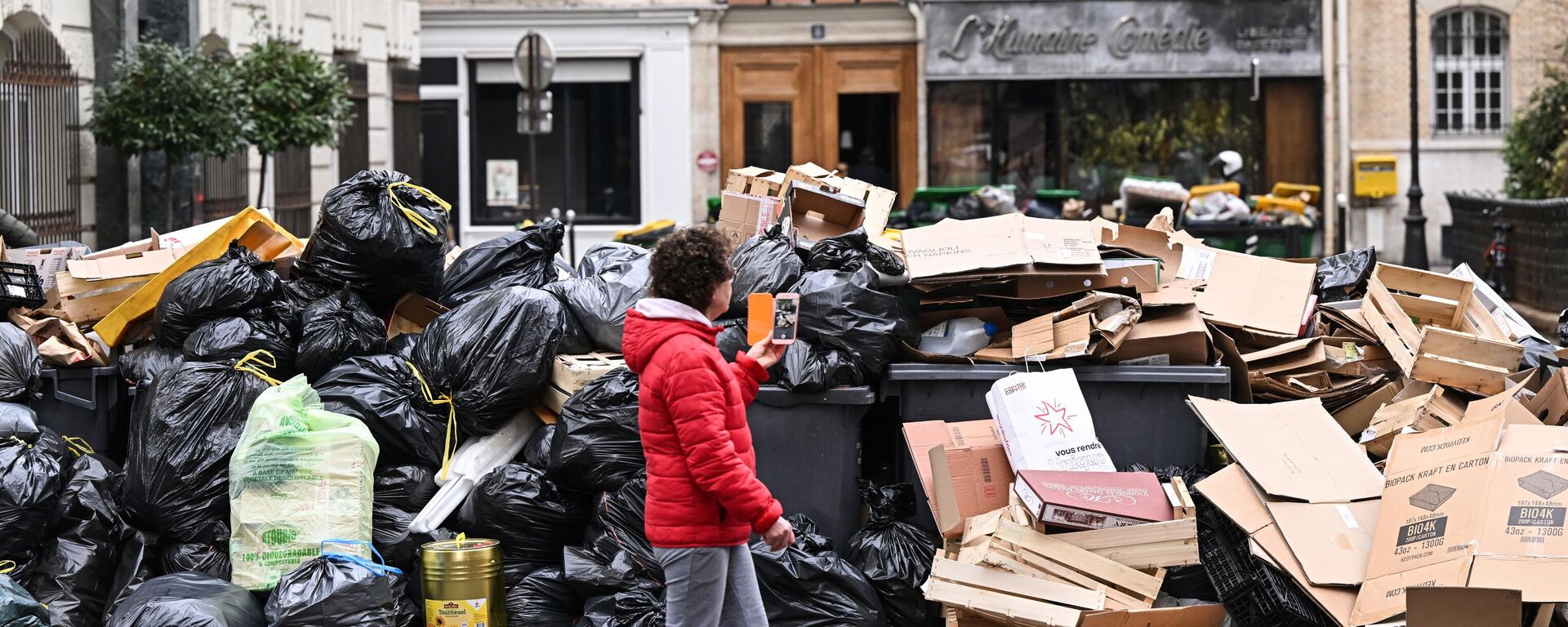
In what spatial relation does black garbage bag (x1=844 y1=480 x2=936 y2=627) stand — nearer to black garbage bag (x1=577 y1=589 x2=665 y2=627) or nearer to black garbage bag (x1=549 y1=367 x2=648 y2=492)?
black garbage bag (x1=577 y1=589 x2=665 y2=627)

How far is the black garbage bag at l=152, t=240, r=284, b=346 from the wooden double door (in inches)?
695

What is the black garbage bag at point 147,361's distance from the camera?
234 inches

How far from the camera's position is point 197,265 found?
6148mm

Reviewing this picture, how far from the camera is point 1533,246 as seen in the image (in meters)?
13.3

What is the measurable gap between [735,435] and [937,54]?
63.6ft

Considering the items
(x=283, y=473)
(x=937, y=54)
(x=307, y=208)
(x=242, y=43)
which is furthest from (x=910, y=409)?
(x=937, y=54)

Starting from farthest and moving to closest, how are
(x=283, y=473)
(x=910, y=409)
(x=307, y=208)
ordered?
(x=307, y=208), (x=910, y=409), (x=283, y=473)

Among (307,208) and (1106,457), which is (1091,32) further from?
(1106,457)

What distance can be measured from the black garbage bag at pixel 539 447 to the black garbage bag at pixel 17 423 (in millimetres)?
1767

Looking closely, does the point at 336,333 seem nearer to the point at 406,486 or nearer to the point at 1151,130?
the point at 406,486

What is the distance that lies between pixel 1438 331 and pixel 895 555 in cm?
227

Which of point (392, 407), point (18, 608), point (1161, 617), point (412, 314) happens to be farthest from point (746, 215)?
point (18, 608)

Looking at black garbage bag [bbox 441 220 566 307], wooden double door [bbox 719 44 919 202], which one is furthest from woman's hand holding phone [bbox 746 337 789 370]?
wooden double door [bbox 719 44 919 202]

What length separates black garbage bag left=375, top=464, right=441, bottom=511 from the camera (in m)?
5.51
